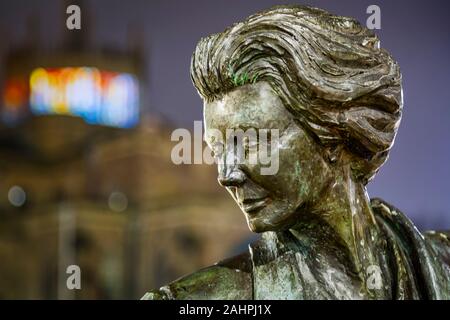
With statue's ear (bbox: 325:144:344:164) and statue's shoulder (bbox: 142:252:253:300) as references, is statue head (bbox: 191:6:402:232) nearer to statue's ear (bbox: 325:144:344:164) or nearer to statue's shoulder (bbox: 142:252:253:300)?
statue's ear (bbox: 325:144:344:164)

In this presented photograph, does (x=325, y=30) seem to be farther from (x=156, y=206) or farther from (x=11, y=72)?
(x=11, y=72)

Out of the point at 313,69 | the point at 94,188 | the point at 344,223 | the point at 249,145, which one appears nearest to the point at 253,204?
the point at 249,145

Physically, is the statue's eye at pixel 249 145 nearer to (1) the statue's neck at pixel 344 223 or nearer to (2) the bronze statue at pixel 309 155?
(2) the bronze statue at pixel 309 155

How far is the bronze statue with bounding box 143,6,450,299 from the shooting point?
9.94 ft

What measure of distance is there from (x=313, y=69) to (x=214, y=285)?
2.21 ft

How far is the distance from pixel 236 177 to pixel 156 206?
151ft

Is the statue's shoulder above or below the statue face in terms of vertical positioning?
below

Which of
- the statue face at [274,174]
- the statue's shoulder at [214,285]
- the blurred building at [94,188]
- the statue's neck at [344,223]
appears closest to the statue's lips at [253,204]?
the statue face at [274,174]

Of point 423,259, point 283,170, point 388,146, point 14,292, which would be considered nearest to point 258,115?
point 283,170

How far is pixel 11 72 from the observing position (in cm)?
5500

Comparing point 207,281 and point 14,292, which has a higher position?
point 207,281

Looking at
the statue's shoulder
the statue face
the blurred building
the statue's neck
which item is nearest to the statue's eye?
the statue face

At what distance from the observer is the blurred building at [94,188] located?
46812 millimetres

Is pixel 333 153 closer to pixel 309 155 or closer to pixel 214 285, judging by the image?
pixel 309 155
